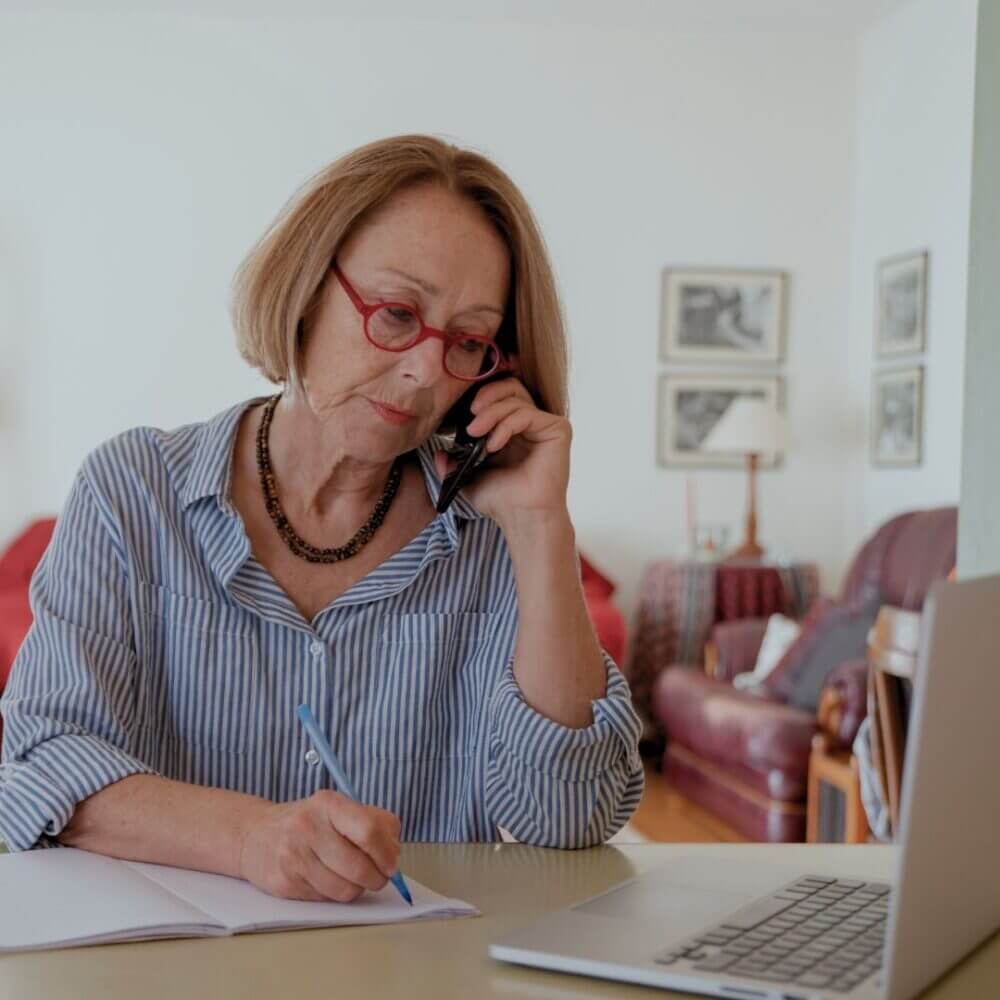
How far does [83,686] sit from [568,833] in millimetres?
425

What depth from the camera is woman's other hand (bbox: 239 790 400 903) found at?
3.08 ft

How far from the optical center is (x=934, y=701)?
0.64 meters

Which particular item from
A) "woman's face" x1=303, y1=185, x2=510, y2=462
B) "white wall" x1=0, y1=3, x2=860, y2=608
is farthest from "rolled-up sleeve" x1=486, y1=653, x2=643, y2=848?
"white wall" x1=0, y1=3, x2=860, y2=608

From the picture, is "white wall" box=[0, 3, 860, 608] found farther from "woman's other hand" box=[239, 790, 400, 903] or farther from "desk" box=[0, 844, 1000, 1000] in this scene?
"desk" box=[0, 844, 1000, 1000]

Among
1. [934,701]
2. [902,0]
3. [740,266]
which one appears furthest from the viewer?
[740,266]

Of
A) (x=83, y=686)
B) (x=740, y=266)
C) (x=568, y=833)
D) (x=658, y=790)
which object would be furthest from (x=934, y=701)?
(x=740, y=266)

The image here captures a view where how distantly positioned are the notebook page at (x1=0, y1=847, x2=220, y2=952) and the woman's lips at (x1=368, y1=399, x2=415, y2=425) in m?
0.48

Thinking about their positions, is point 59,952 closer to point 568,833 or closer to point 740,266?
point 568,833

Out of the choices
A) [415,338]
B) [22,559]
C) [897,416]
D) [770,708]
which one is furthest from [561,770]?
[22,559]

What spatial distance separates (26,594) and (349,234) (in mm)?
4792

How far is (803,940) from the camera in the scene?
0.83 meters

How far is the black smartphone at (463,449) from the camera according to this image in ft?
4.65

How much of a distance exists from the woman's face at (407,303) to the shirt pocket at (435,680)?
18 centimetres

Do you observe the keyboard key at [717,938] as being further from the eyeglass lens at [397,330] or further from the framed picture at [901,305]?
the framed picture at [901,305]
